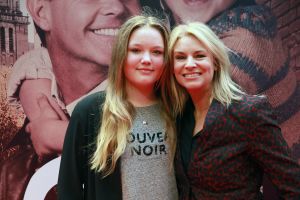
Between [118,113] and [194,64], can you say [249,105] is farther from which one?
[118,113]

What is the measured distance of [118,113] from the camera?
1378 mm

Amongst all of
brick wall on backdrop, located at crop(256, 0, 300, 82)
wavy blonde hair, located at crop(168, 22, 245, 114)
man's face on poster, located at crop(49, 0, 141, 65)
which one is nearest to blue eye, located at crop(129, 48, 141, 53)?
wavy blonde hair, located at crop(168, 22, 245, 114)

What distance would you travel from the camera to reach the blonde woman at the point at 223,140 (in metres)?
1.24

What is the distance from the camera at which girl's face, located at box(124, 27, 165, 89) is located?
4.56 feet

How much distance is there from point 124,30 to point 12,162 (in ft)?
4.68

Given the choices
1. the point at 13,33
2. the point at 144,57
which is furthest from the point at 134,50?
the point at 13,33

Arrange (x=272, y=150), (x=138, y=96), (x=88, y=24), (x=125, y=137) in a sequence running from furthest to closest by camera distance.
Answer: (x=88, y=24) → (x=138, y=96) → (x=125, y=137) → (x=272, y=150)

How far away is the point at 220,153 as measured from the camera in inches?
49.4

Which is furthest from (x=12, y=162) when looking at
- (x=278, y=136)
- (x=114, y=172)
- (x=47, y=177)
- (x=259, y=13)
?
(x=259, y=13)

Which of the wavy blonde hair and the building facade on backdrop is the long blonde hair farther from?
the building facade on backdrop

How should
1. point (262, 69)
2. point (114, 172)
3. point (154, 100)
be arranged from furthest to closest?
point (262, 69) → point (154, 100) → point (114, 172)

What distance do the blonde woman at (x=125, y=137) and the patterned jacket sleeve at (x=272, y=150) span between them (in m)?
0.36

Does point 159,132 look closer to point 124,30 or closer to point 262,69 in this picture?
point 124,30

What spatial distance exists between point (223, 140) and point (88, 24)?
1397 mm
